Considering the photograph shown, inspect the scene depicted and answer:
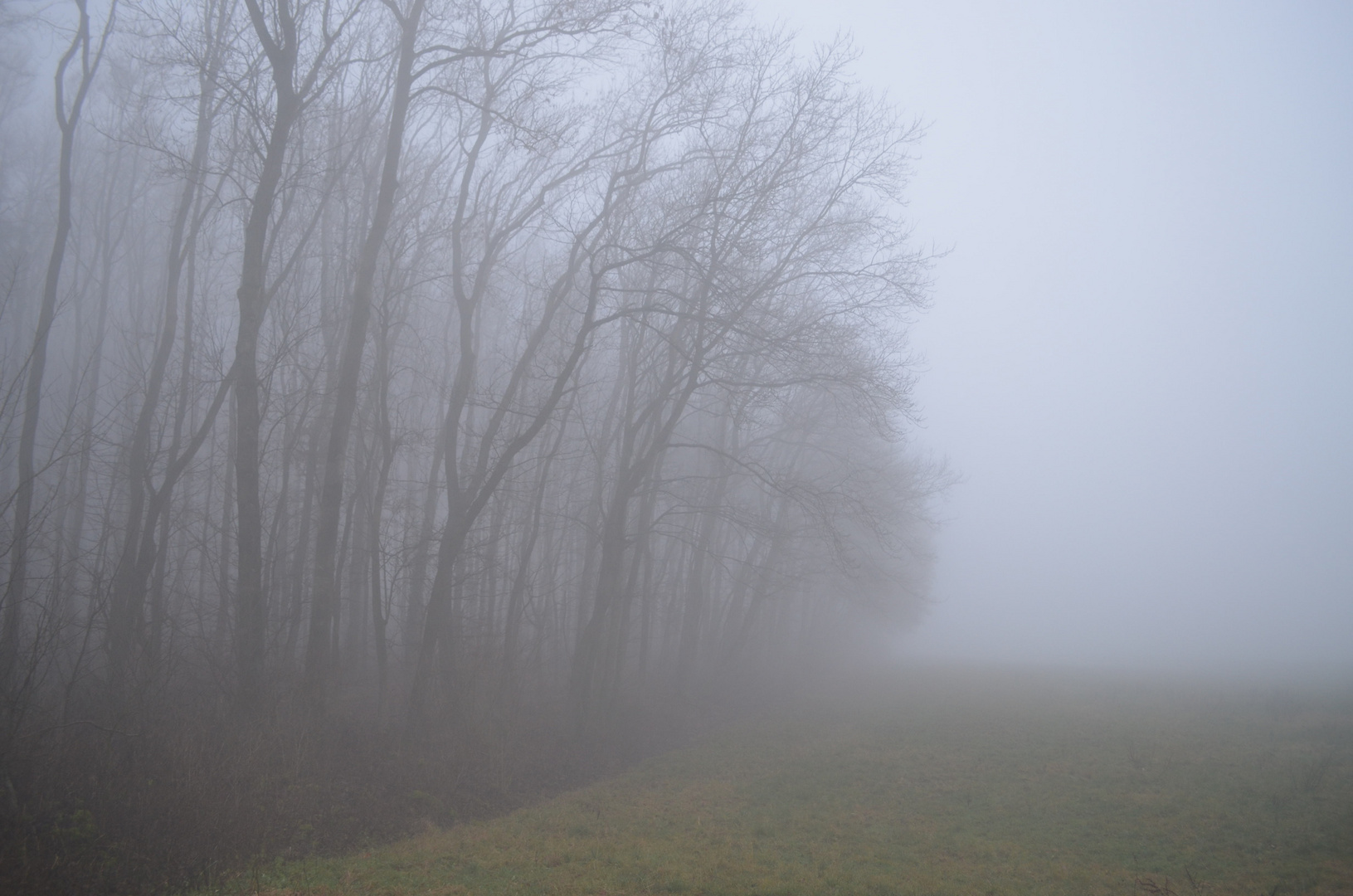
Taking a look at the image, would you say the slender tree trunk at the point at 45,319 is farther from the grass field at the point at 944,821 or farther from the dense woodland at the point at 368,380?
the grass field at the point at 944,821

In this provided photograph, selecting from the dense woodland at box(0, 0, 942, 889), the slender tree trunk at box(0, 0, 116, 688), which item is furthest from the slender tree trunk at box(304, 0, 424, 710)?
the slender tree trunk at box(0, 0, 116, 688)

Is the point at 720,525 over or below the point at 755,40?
below

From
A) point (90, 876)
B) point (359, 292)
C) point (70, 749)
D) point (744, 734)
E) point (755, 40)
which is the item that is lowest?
point (744, 734)

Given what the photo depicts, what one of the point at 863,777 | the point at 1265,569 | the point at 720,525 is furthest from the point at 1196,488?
the point at 863,777

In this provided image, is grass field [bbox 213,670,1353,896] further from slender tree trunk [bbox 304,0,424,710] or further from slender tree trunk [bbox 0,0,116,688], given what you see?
slender tree trunk [bbox 0,0,116,688]

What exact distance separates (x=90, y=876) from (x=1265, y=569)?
116m

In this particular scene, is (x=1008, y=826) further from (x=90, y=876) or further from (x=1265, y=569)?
(x=1265, y=569)

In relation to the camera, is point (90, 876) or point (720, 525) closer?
point (90, 876)

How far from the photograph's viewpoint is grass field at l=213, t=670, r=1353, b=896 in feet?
23.6

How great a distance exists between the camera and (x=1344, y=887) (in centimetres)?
686

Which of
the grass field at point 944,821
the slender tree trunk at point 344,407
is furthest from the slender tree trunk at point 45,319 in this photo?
the grass field at point 944,821

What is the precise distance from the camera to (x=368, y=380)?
56.4ft

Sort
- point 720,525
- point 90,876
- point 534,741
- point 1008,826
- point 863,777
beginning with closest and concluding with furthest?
1. point 90,876
2. point 1008,826
3. point 863,777
4. point 534,741
5. point 720,525

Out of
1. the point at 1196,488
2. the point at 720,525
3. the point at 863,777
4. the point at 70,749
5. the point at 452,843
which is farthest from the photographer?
the point at 1196,488
